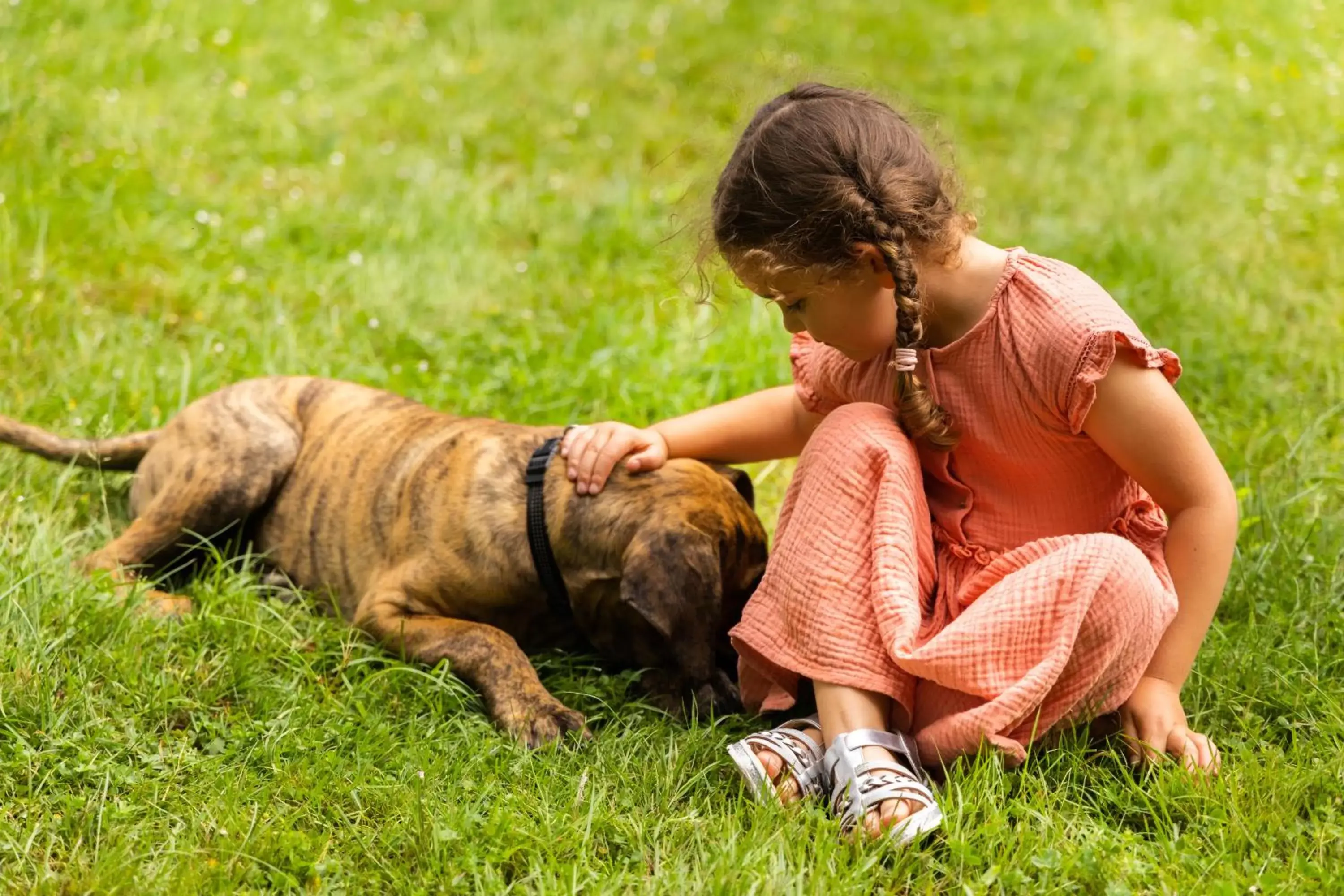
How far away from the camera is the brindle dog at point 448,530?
3736 mm

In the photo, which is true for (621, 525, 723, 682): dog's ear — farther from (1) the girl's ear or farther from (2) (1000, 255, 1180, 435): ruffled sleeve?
(2) (1000, 255, 1180, 435): ruffled sleeve

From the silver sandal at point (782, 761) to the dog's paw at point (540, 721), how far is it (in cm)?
52

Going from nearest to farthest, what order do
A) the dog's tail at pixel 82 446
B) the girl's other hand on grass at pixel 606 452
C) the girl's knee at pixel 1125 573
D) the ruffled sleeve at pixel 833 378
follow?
the girl's knee at pixel 1125 573, the ruffled sleeve at pixel 833 378, the girl's other hand on grass at pixel 606 452, the dog's tail at pixel 82 446

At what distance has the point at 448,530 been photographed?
417 cm

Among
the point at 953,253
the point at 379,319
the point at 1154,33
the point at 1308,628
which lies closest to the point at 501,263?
the point at 379,319

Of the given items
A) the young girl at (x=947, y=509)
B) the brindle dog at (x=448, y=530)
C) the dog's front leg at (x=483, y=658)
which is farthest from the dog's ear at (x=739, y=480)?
the dog's front leg at (x=483, y=658)

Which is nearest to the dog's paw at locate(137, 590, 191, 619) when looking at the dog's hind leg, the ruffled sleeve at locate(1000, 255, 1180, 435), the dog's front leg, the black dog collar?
the dog's hind leg

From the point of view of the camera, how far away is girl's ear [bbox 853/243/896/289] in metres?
3.21

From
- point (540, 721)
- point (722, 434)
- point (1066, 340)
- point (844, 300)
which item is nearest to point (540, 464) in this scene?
point (722, 434)

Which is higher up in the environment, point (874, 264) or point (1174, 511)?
point (874, 264)

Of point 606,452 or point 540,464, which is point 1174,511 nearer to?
point 606,452

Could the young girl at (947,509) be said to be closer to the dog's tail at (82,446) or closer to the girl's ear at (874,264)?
the girl's ear at (874,264)

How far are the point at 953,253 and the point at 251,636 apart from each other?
2.30 m

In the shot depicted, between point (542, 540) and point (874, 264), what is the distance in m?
1.32
